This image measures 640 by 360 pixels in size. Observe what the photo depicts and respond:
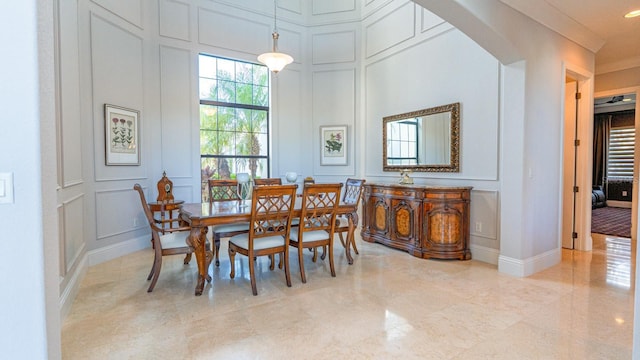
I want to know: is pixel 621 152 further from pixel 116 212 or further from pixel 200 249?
pixel 116 212

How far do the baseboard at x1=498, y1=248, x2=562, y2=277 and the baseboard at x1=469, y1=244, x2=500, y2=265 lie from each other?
0.70 feet

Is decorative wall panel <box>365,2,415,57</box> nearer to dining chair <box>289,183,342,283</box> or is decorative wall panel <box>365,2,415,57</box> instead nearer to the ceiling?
the ceiling

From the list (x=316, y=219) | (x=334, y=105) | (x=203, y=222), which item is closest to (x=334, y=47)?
(x=334, y=105)

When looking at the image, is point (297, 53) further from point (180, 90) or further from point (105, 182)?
point (105, 182)

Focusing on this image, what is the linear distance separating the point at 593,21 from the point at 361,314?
160 inches

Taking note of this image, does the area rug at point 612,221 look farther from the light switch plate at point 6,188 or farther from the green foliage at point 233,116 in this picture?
the light switch plate at point 6,188

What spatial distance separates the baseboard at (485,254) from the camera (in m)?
3.67

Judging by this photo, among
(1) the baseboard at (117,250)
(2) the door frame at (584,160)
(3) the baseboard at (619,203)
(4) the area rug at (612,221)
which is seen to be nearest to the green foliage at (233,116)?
(1) the baseboard at (117,250)

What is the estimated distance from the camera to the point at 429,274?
3.34 metres

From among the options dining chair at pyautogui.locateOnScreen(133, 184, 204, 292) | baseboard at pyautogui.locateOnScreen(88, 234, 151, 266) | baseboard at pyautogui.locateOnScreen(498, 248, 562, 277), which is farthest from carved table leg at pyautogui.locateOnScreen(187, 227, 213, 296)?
baseboard at pyautogui.locateOnScreen(498, 248, 562, 277)

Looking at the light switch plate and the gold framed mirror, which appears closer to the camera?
the light switch plate

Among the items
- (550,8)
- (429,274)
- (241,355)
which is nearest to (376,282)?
(429,274)

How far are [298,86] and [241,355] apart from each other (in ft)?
16.4

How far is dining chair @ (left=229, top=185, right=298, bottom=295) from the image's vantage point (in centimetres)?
278
